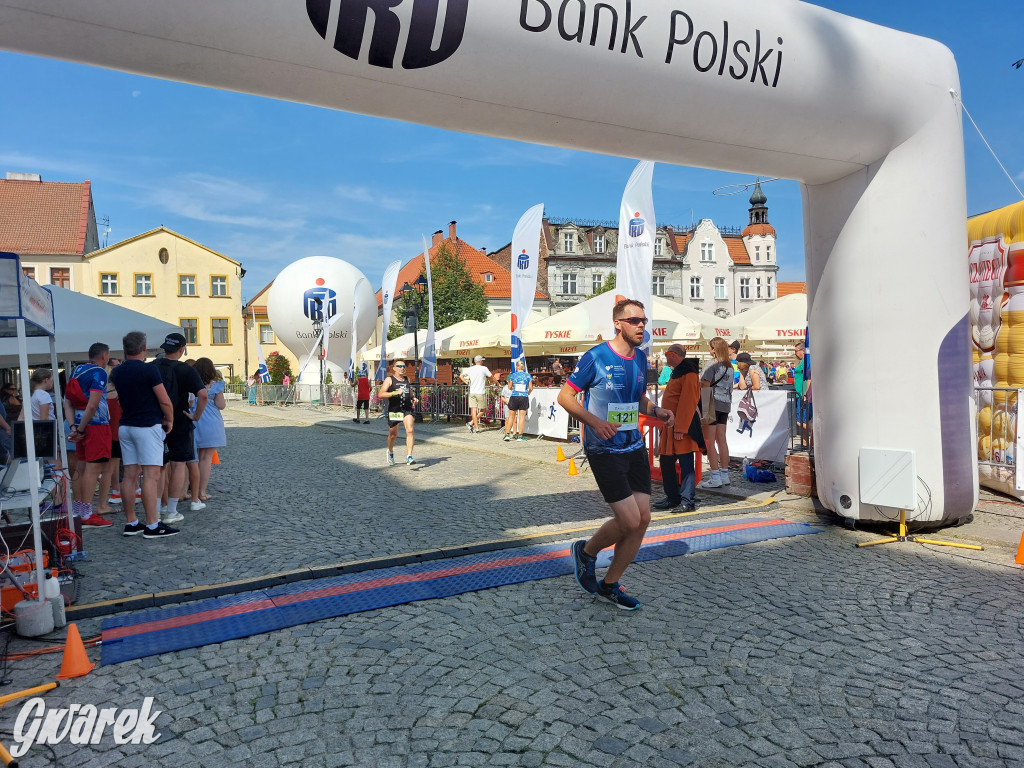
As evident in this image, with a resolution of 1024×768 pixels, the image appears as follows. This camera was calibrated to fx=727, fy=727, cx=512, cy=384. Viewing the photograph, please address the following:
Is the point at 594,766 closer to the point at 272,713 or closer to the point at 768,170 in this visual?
the point at 272,713

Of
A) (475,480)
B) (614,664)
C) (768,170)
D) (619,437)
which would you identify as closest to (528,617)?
(614,664)

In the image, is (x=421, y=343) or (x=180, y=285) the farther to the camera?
(x=180, y=285)

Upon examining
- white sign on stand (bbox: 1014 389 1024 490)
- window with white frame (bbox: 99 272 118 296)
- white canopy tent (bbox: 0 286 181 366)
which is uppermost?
window with white frame (bbox: 99 272 118 296)

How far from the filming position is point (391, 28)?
4.15 meters

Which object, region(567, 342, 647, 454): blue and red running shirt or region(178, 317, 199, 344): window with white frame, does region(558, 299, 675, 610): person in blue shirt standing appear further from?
region(178, 317, 199, 344): window with white frame

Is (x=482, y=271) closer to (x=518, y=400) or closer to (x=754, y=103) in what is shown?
(x=518, y=400)

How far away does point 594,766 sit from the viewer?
2740mm

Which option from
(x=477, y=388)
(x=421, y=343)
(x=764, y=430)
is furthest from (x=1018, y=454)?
(x=421, y=343)

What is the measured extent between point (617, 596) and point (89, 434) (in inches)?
229

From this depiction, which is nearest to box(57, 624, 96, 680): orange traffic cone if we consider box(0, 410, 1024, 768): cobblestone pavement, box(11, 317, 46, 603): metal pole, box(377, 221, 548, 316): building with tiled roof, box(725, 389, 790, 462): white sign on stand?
box(0, 410, 1024, 768): cobblestone pavement

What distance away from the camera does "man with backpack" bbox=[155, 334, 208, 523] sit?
7.43 m

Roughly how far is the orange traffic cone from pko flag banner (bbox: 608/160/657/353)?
7709mm

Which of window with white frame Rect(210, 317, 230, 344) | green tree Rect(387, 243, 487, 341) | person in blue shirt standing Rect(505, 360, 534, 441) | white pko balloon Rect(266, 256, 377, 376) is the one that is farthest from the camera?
window with white frame Rect(210, 317, 230, 344)

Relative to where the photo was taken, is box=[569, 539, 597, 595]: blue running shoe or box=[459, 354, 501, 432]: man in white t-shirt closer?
box=[569, 539, 597, 595]: blue running shoe
